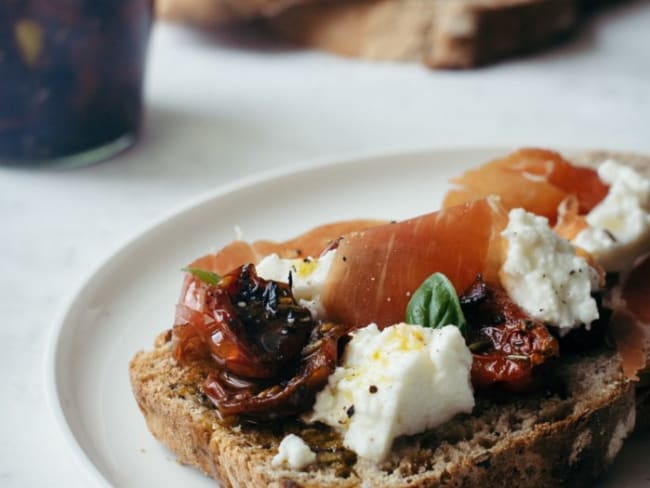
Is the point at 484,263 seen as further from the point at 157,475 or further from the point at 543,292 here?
the point at 157,475

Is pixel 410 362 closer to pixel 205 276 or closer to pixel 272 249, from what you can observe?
pixel 205 276

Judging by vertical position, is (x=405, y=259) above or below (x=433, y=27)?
above

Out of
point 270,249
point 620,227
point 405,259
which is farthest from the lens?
point 270,249

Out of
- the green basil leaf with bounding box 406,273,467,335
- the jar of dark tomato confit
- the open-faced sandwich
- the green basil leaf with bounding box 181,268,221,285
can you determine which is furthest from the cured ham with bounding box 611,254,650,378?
the jar of dark tomato confit

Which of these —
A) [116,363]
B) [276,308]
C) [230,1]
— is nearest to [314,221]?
[116,363]

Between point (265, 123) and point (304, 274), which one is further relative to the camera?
point (265, 123)

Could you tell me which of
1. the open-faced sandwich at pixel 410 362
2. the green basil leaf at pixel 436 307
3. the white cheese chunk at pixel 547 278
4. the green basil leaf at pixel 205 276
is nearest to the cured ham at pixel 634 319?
the open-faced sandwich at pixel 410 362

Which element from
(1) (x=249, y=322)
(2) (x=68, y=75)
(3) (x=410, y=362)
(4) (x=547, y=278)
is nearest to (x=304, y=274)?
(1) (x=249, y=322)
